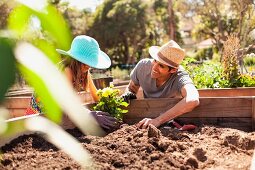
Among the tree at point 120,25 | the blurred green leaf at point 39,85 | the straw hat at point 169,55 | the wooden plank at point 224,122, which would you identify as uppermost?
the tree at point 120,25

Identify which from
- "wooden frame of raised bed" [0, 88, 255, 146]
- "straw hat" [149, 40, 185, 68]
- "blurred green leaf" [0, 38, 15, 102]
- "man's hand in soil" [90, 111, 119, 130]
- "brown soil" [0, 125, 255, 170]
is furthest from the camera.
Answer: "straw hat" [149, 40, 185, 68]

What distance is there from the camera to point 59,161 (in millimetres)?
2537

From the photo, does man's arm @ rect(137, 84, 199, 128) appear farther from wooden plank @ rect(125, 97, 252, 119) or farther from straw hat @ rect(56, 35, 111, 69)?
straw hat @ rect(56, 35, 111, 69)

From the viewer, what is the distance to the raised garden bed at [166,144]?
2574 millimetres

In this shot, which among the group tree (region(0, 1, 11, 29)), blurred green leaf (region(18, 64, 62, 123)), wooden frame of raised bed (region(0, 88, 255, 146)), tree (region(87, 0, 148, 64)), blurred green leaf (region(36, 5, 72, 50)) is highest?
tree (region(87, 0, 148, 64))

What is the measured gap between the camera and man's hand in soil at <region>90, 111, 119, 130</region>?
3.47 m

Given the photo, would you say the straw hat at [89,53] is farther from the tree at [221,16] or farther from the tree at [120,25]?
the tree at [120,25]

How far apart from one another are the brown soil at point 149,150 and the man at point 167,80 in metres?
0.20

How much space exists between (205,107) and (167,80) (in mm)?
510

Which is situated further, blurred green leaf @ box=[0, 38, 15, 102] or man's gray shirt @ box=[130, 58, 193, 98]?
man's gray shirt @ box=[130, 58, 193, 98]

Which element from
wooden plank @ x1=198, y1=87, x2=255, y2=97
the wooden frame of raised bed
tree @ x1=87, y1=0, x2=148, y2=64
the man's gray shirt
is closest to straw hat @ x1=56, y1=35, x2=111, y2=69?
the wooden frame of raised bed

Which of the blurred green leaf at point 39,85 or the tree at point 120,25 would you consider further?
the tree at point 120,25

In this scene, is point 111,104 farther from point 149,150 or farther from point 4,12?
point 4,12

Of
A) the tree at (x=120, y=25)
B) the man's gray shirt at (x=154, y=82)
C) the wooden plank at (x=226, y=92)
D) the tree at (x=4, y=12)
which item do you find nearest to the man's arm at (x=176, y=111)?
the man's gray shirt at (x=154, y=82)
